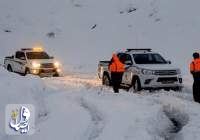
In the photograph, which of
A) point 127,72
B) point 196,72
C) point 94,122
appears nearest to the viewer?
point 94,122

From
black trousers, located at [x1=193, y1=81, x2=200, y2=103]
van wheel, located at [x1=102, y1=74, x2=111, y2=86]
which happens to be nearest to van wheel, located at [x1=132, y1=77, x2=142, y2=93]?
van wheel, located at [x1=102, y1=74, x2=111, y2=86]

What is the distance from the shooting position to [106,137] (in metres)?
11.5

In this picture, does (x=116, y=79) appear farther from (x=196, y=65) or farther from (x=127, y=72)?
(x=196, y=65)

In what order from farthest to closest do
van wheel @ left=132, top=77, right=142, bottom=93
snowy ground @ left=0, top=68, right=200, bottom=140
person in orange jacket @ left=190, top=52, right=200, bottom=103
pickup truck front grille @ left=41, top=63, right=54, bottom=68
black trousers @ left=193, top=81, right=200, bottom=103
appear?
Result: pickup truck front grille @ left=41, top=63, right=54, bottom=68 < van wheel @ left=132, top=77, right=142, bottom=93 < black trousers @ left=193, top=81, right=200, bottom=103 < person in orange jacket @ left=190, top=52, right=200, bottom=103 < snowy ground @ left=0, top=68, right=200, bottom=140

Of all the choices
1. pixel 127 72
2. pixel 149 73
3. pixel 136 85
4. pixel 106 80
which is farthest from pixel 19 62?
pixel 149 73

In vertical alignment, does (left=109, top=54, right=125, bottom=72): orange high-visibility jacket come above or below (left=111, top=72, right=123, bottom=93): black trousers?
above

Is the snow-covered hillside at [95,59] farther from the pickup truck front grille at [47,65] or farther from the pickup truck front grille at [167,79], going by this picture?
the pickup truck front grille at [47,65]

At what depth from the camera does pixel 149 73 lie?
19.8 metres

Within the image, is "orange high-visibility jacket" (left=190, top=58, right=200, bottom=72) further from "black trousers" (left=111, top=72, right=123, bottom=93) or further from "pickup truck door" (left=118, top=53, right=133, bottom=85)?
"pickup truck door" (left=118, top=53, right=133, bottom=85)

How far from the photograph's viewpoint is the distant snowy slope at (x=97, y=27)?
136ft

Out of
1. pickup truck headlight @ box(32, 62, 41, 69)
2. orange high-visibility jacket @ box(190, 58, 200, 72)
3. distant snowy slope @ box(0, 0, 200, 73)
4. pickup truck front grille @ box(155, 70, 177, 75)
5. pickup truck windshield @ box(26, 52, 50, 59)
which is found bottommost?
pickup truck front grille @ box(155, 70, 177, 75)

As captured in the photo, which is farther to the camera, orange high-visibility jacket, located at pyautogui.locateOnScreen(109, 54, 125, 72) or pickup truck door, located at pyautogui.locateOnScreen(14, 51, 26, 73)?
pickup truck door, located at pyautogui.locateOnScreen(14, 51, 26, 73)

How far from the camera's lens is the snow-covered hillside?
1270 centimetres

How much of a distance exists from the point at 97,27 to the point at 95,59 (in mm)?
7032
